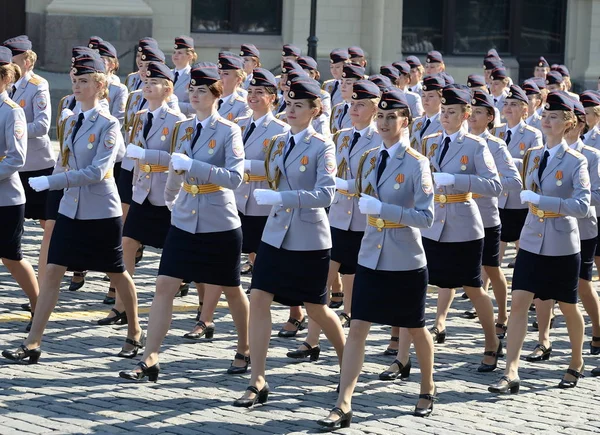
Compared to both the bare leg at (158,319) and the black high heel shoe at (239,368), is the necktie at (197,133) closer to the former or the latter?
the bare leg at (158,319)

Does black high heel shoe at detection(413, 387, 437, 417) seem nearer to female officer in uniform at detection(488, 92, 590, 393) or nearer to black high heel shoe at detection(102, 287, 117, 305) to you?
female officer in uniform at detection(488, 92, 590, 393)

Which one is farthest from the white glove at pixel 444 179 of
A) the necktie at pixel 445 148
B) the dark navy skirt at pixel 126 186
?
the dark navy skirt at pixel 126 186

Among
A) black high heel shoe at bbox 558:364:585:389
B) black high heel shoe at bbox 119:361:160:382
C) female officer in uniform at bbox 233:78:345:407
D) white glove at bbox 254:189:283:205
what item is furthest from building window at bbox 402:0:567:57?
white glove at bbox 254:189:283:205

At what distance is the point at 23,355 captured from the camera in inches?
359

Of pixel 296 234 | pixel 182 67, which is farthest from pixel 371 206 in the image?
pixel 182 67

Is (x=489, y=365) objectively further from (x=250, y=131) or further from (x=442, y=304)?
(x=250, y=131)

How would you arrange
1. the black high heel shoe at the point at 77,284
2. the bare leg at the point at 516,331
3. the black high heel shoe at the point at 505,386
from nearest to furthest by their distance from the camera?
the black high heel shoe at the point at 505,386 → the bare leg at the point at 516,331 → the black high heel shoe at the point at 77,284

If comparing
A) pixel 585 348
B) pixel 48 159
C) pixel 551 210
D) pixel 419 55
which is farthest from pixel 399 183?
pixel 419 55

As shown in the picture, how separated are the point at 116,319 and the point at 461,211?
2682 millimetres

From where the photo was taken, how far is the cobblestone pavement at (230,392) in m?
7.98

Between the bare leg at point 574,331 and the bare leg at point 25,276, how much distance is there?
364 centimetres

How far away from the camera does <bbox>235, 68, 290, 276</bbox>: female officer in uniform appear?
9.92 metres

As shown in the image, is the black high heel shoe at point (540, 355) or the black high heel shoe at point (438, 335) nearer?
the black high heel shoe at point (540, 355)

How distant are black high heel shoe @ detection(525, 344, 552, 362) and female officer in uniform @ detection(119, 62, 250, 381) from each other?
7.33ft
